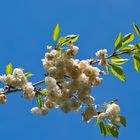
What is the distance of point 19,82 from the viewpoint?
15.2 feet

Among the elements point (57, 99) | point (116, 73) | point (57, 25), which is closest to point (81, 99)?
point (57, 99)

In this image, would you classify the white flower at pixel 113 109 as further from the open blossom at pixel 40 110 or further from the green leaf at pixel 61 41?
the green leaf at pixel 61 41

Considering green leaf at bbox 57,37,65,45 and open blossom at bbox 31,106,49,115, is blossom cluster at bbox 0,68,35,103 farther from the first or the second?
green leaf at bbox 57,37,65,45

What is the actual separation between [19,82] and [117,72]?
0.98 m

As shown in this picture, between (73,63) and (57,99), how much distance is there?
0.36 m

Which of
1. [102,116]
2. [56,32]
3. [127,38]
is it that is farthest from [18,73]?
[127,38]

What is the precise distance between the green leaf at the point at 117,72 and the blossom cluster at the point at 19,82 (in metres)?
0.82

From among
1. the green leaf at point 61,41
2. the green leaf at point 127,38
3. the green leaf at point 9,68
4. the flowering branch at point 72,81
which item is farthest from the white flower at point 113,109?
the green leaf at point 9,68

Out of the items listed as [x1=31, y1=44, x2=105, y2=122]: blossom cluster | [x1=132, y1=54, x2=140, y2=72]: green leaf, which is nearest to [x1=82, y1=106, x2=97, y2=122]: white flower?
[x1=31, y1=44, x2=105, y2=122]: blossom cluster

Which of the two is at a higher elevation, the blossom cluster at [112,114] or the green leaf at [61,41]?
the green leaf at [61,41]

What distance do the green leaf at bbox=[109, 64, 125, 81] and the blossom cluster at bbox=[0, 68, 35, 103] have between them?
2.69ft

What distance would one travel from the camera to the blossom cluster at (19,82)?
4586mm

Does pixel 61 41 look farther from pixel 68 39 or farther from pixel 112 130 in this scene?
pixel 112 130

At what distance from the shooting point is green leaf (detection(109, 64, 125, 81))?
4.77 meters
